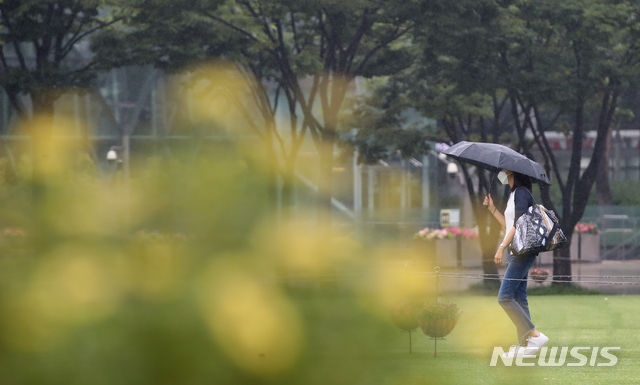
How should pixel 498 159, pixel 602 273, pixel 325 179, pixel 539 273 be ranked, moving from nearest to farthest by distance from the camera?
pixel 498 159 < pixel 539 273 < pixel 325 179 < pixel 602 273

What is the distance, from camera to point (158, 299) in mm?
16469

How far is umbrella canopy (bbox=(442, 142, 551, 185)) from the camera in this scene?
25.8ft

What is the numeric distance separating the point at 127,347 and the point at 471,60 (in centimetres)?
1112

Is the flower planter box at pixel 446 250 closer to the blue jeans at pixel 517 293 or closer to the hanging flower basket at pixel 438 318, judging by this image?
the hanging flower basket at pixel 438 318

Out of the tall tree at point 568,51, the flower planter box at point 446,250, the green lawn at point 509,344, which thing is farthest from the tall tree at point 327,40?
the flower planter box at point 446,250

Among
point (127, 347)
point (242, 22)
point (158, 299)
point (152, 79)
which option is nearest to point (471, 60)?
point (242, 22)

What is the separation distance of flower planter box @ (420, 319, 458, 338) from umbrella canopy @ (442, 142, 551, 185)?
1.86 meters

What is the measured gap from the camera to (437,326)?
9.23m

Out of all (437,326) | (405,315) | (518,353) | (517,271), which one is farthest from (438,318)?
(517,271)

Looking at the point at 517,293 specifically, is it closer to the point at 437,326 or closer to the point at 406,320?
the point at 437,326

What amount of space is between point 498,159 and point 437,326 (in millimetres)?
2194

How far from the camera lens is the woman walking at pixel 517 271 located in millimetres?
7723

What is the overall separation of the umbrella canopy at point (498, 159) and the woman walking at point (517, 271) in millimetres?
120

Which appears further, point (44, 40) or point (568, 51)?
point (568, 51)
